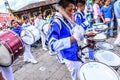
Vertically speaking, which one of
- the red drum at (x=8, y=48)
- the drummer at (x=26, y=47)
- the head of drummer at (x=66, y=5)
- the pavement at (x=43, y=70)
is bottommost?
the pavement at (x=43, y=70)

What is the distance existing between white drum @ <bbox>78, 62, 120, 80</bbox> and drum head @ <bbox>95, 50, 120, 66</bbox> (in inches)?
13.2

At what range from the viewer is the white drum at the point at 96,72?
2429 millimetres

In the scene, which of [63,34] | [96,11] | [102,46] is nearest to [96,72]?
[63,34]

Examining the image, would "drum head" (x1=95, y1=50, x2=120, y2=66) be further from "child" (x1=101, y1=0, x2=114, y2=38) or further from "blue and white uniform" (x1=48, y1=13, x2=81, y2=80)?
"child" (x1=101, y1=0, x2=114, y2=38)

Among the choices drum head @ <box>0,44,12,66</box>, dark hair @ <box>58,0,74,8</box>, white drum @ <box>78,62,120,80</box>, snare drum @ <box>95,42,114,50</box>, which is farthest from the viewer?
snare drum @ <box>95,42,114,50</box>

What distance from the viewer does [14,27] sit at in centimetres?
588

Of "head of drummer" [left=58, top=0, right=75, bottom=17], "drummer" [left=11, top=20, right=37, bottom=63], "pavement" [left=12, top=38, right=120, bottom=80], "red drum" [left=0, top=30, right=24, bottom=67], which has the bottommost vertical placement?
"pavement" [left=12, top=38, right=120, bottom=80]

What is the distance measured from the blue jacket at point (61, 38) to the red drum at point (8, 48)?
76 centimetres

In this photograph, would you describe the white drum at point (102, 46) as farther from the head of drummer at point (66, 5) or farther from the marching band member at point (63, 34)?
the head of drummer at point (66, 5)

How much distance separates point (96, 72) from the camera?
8.35 feet

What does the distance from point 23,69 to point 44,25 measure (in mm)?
2738

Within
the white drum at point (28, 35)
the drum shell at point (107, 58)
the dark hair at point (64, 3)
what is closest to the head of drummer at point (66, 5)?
the dark hair at point (64, 3)

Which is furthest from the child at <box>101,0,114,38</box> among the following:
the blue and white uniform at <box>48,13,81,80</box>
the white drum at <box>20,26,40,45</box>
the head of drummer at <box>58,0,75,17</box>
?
the head of drummer at <box>58,0,75,17</box>

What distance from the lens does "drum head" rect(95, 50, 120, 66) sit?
9.65ft
